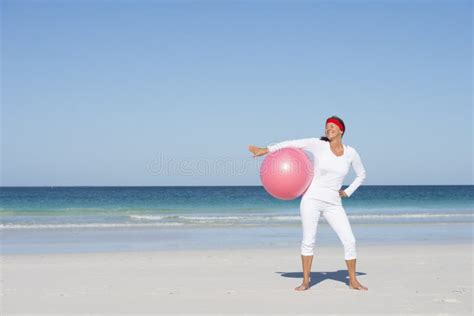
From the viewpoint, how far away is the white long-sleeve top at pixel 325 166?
660 cm

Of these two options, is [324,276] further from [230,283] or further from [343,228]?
[343,228]

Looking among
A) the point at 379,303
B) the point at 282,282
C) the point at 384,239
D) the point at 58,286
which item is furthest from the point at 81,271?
the point at 384,239

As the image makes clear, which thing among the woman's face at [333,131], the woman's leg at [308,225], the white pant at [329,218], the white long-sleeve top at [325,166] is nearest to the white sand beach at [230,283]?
the woman's leg at [308,225]

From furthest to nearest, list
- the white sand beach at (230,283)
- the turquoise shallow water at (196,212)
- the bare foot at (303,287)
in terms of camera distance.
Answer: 1. the turquoise shallow water at (196,212)
2. the bare foot at (303,287)
3. the white sand beach at (230,283)

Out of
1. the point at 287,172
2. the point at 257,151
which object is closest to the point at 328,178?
the point at 287,172

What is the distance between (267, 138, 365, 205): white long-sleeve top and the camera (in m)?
6.60

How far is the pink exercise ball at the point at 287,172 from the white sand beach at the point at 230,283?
121cm

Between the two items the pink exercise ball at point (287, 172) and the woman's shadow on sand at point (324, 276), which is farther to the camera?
the woman's shadow on sand at point (324, 276)

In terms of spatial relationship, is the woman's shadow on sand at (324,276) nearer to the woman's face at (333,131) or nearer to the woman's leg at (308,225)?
the woman's leg at (308,225)

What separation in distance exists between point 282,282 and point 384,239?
280 inches

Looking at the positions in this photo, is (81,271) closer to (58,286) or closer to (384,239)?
(58,286)

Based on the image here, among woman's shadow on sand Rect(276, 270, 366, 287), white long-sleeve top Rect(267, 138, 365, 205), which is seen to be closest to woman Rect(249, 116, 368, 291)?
white long-sleeve top Rect(267, 138, 365, 205)

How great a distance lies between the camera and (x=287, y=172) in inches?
257

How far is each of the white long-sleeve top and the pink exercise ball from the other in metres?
0.07
